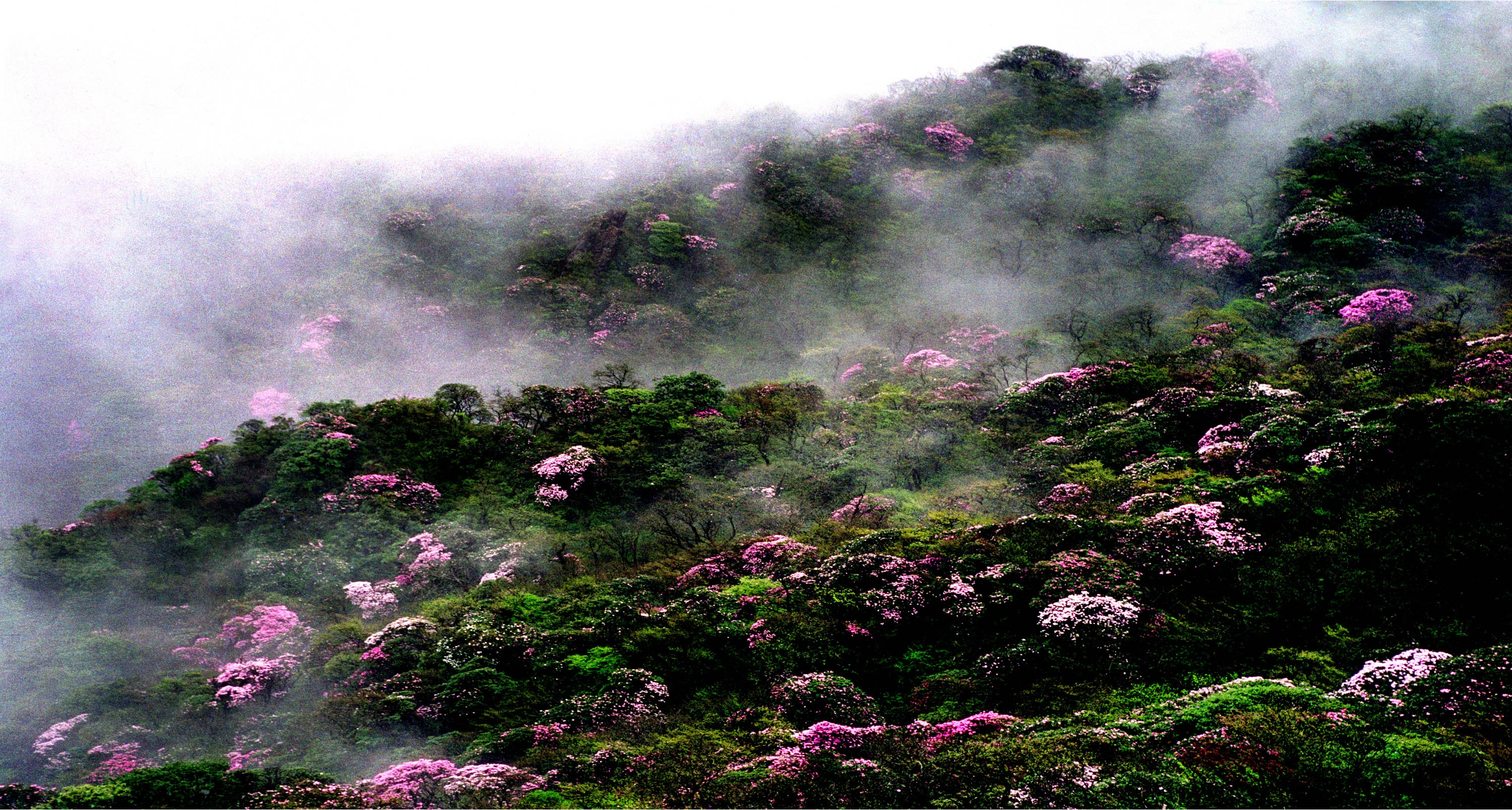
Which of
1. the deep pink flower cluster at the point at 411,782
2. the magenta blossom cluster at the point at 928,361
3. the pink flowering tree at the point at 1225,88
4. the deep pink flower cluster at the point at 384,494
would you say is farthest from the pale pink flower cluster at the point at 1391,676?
the pink flowering tree at the point at 1225,88

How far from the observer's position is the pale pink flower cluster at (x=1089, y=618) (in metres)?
15.1

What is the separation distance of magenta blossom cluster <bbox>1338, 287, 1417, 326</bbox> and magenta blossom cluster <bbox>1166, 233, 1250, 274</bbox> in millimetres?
6598

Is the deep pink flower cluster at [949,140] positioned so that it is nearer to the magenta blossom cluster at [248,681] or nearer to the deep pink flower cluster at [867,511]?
the deep pink flower cluster at [867,511]

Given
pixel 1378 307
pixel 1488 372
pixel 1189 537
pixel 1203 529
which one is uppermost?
pixel 1378 307

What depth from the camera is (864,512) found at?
73.2 ft

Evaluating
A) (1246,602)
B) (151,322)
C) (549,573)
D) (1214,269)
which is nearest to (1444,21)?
(1214,269)

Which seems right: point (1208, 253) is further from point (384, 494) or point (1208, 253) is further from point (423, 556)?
point (384, 494)

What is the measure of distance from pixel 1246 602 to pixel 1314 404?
7.32 m

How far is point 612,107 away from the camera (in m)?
51.7

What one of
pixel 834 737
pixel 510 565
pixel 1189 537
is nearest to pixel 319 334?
pixel 510 565

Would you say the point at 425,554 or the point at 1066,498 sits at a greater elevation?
the point at 425,554

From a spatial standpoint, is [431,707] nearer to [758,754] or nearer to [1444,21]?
[758,754]

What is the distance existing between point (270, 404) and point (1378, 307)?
3803 centimetres

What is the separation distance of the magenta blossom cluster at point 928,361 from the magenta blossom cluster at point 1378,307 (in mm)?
12634
